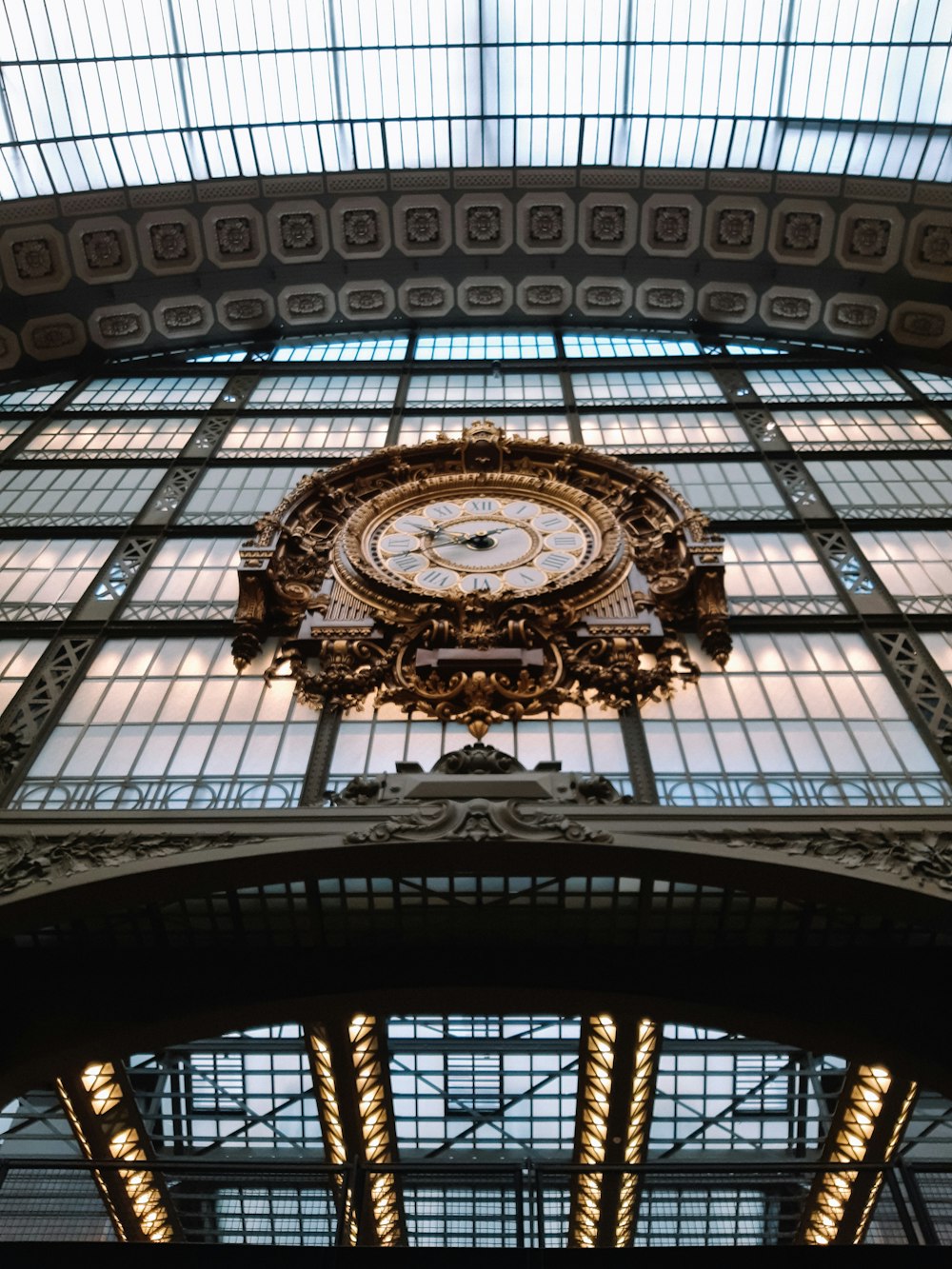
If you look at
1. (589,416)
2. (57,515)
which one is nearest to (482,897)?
(57,515)

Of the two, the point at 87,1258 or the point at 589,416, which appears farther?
the point at 589,416

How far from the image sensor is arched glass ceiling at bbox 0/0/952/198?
22578mm

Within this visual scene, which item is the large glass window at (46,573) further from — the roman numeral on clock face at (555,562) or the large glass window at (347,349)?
the large glass window at (347,349)

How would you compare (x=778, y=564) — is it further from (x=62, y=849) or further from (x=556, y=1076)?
(x=62, y=849)

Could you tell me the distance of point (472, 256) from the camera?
2569 centimetres

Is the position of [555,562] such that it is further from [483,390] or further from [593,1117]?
[483,390]

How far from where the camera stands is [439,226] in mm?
25547

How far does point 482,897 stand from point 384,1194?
6.76m

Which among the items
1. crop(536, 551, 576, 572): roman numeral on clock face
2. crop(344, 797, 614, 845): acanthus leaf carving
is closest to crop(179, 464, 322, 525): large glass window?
crop(536, 551, 576, 572): roman numeral on clock face

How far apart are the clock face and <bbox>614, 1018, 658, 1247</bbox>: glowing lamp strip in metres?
5.96

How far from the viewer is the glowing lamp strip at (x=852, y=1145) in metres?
13.0

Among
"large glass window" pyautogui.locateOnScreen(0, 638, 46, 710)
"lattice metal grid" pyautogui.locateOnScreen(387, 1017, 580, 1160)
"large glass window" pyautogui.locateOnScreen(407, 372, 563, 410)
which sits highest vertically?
"large glass window" pyautogui.locateOnScreen(407, 372, 563, 410)

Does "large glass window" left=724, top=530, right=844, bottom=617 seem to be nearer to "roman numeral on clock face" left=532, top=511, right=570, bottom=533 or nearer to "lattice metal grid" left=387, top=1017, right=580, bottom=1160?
"roman numeral on clock face" left=532, top=511, right=570, bottom=533

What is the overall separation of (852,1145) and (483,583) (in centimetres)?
908
